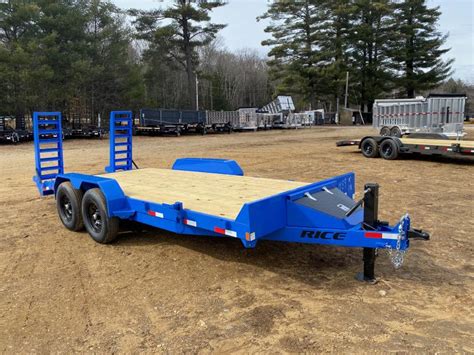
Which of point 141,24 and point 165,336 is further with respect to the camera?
point 141,24

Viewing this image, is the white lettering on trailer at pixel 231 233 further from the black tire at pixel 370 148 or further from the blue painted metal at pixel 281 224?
the black tire at pixel 370 148

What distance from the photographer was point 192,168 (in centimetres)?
719

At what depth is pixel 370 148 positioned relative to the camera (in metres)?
14.6

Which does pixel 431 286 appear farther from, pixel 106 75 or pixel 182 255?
pixel 106 75

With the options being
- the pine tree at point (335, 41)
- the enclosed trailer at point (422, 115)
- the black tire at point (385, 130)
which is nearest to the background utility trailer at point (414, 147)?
the enclosed trailer at point (422, 115)

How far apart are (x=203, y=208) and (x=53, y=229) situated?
3001 millimetres

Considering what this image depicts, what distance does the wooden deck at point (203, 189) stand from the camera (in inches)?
171

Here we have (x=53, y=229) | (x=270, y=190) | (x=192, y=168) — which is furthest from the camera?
(x=192, y=168)

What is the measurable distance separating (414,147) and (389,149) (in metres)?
0.89

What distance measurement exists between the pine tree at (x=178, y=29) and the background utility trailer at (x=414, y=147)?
26.0 metres

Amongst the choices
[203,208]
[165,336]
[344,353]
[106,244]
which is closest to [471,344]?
[344,353]

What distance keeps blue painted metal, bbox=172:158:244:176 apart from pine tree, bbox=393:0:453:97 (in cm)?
4871

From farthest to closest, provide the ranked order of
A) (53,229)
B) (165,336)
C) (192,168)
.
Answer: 1. (192,168)
2. (53,229)
3. (165,336)

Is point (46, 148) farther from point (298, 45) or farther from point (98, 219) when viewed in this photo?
point (298, 45)
